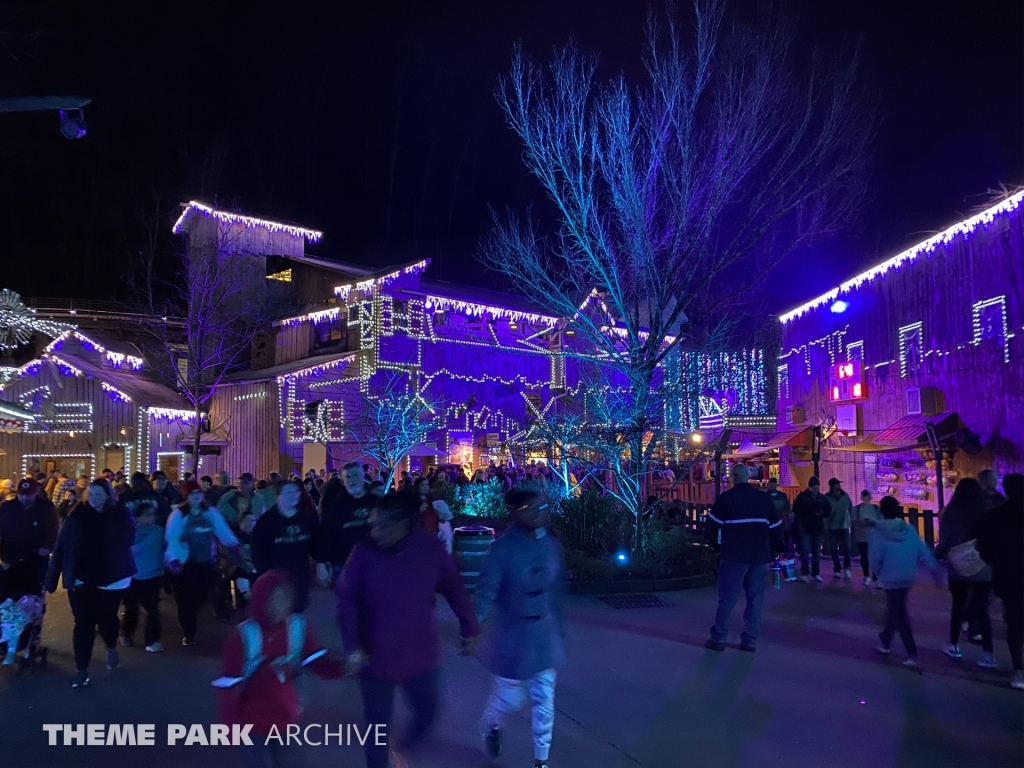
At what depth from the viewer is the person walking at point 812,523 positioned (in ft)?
38.2

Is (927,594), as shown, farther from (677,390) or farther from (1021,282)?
(1021,282)

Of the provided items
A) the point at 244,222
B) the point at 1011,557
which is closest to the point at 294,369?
the point at 244,222

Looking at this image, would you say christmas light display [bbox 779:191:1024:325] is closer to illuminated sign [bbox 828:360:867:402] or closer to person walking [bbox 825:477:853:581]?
illuminated sign [bbox 828:360:867:402]

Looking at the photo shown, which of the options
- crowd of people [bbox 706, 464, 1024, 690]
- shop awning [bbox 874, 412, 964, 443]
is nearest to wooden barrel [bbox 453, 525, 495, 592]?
crowd of people [bbox 706, 464, 1024, 690]

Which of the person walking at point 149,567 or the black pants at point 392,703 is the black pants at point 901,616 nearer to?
the black pants at point 392,703

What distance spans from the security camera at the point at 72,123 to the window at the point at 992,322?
1625cm

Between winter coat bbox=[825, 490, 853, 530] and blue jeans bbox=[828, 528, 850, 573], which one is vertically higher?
winter coat bbox=[825, 490, 853, 530]

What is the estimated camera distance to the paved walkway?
480cm

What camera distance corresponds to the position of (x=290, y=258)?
30.9m

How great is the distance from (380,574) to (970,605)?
6121mm

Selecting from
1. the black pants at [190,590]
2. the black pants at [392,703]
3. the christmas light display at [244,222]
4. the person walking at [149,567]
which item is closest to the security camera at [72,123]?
the person walking at [149,567]

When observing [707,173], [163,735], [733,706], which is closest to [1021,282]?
[707,173]

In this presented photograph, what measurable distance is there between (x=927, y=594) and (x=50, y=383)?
27.0 m

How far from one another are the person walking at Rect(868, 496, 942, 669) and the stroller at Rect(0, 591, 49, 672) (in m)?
8.03
